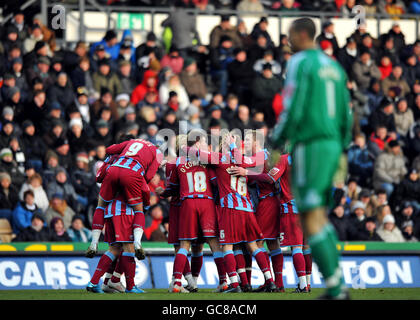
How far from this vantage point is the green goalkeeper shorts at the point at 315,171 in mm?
8117

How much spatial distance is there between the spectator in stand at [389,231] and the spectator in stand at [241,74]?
449 centimetres

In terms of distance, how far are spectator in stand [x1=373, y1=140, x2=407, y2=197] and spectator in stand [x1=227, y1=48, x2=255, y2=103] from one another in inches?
137

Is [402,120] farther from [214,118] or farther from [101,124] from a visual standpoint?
[101,124]

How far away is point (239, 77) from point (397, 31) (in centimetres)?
484

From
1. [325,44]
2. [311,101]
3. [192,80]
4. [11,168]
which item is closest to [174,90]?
[192,80]

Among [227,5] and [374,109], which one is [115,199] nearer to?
[374,109]

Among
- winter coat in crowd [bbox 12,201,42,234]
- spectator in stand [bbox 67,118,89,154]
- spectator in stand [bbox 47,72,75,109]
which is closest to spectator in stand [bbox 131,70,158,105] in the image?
spectator in stand [bbox 47,72,75,109]

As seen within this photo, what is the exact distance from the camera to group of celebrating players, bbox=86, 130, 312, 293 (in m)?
13.3

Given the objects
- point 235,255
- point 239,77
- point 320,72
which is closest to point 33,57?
point 239,77

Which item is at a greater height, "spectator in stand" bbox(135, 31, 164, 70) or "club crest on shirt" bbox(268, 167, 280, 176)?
"spectator in stand" bbox(135, 31, 164, 70)

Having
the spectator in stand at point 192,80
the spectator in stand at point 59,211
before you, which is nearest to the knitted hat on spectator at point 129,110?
the spectator in stand at point 192,80

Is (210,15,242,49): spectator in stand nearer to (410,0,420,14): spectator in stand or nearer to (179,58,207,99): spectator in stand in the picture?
(179,58,207,99): spectator in stand

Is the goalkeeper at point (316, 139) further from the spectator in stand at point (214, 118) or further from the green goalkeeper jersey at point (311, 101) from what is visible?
the spectator in stand at point (214, 118)

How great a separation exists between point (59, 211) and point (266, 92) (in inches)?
238
